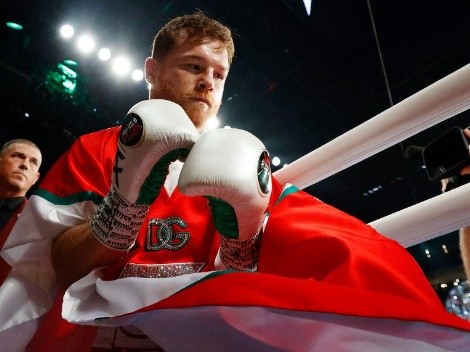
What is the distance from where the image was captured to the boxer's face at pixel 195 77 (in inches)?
40.7

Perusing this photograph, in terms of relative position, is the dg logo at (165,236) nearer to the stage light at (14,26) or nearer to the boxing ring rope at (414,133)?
the boxing ring rope at (414,133)

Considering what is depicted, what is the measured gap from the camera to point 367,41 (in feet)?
15.1

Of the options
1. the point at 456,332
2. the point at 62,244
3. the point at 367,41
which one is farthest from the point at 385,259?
the point at 367,41

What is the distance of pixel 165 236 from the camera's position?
806mm

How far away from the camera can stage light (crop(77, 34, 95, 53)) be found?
457 cm

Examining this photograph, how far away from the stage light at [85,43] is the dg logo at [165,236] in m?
4.28

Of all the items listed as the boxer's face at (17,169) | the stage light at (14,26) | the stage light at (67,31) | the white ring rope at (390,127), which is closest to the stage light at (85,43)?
the stage light at (67,31)

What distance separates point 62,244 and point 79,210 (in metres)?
0.07

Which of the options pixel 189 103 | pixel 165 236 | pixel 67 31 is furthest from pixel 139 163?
pixel 67 31

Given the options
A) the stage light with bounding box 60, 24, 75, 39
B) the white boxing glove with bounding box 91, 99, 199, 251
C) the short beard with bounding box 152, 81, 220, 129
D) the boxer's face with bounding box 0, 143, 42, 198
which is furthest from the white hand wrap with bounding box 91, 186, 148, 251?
the stage light with bounding box 60, 24, 75, 39

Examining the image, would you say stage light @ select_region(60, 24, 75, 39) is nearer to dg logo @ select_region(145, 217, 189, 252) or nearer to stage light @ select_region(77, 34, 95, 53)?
stage light @ select_region(77, 34, 95, 53)

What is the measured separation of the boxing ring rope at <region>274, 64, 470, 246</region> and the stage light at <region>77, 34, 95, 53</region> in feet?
14.0

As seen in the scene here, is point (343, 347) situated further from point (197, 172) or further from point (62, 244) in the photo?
Answer: point (62, 244)

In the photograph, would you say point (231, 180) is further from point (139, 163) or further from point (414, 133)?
point (414, 133)
